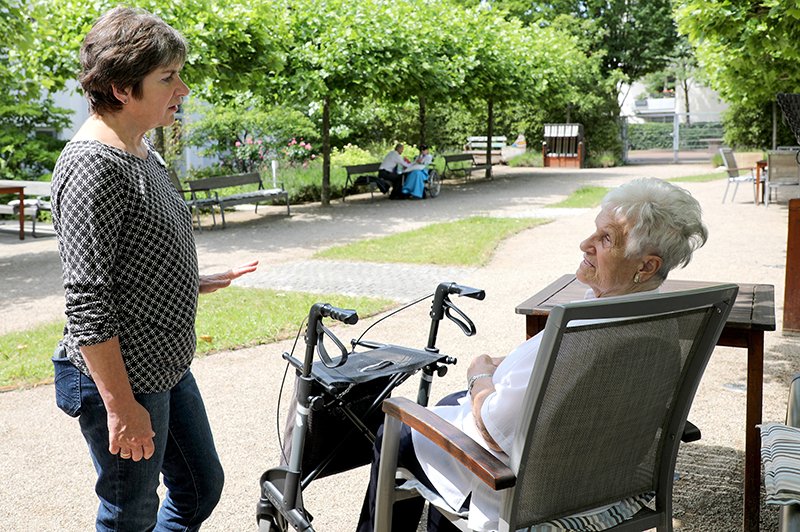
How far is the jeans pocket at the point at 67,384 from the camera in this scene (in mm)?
2279

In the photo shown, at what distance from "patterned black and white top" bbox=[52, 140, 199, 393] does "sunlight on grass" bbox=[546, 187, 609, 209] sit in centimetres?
1562

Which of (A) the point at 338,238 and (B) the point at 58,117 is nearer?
(A) the point at 338,238

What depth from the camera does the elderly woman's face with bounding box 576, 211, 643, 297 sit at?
2676 millimetres

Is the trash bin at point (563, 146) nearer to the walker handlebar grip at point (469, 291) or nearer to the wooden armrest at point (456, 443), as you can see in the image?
the walker handlebar grip at point (469, 291)

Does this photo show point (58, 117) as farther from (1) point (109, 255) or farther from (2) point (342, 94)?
(1) point (109, 255)

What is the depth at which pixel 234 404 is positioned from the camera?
532cm

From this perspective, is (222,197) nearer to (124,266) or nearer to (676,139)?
(124,266)

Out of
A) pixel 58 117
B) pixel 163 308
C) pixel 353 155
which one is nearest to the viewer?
pixel 163 308

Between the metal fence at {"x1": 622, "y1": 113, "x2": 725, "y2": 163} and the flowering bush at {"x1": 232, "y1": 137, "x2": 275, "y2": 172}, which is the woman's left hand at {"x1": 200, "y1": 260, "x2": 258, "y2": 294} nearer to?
the flowering bush at {"x1": 232, "y1": 137, "x2": 275, "y2": 172}

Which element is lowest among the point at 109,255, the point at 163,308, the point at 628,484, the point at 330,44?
the point at 628,484

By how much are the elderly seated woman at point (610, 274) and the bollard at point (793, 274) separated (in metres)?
4.22

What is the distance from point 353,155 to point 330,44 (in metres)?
8.28

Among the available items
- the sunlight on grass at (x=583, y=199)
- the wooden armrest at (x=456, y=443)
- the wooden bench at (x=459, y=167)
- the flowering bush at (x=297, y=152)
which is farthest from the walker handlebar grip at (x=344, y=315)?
the wooden bench at (x=459, y=167)

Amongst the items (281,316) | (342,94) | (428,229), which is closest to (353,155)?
(342,94)
